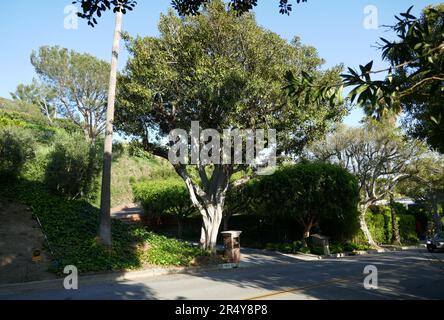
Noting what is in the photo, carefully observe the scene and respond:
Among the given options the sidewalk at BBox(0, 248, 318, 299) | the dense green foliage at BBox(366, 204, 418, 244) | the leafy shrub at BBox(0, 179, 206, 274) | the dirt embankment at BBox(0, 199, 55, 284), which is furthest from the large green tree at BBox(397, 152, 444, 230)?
the dirt embankment at BBox(0, 199, 55, 284)

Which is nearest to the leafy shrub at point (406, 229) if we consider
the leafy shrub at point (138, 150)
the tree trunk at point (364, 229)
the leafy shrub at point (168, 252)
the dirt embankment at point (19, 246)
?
the tree trunk at point (364, 229)

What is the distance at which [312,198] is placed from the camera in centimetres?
2373

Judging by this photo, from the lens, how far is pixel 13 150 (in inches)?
699

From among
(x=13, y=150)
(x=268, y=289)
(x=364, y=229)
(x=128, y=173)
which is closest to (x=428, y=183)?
(x=364, y=229)

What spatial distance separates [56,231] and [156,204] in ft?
48.5

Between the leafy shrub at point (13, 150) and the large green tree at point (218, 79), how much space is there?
207 inches

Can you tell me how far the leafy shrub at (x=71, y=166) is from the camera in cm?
1905

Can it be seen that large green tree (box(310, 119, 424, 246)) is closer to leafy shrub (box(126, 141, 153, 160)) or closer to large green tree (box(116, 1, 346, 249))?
large green tree (box(116, 1, 346, 249))

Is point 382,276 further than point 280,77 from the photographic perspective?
No

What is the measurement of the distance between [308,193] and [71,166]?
14.3 metres

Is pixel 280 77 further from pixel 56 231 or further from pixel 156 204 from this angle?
pixel 156 204

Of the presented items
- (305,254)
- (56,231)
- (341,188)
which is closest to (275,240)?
(305,254)

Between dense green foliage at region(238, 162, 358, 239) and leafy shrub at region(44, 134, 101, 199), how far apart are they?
1131cm

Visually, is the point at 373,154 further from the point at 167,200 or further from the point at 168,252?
the point at 168,252
